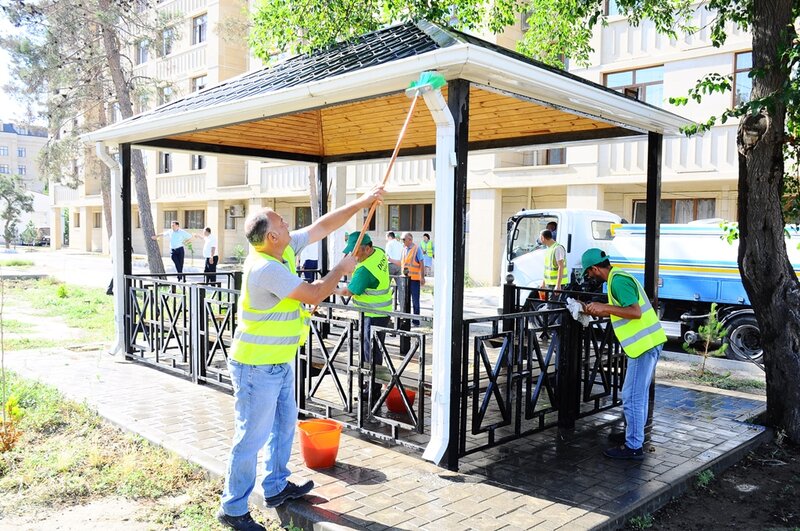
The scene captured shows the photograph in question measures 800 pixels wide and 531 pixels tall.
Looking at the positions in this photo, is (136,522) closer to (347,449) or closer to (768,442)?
(347,449)

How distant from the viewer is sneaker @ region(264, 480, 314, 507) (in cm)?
413

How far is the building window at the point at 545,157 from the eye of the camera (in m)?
18.3

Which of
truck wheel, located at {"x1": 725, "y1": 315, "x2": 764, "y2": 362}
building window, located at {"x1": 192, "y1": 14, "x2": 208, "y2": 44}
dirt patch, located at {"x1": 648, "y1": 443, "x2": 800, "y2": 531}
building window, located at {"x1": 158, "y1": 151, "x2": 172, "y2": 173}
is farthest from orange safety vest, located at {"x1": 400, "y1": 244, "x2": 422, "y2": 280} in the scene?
building window, located at {"x1": 158, "y1": 151, "x2": 172, "y2": 173}

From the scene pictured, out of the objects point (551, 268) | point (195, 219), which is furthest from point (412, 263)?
point (195, 219)

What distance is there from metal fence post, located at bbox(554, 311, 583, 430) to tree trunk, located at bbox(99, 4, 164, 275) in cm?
1285

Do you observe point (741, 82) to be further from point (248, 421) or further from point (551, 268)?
point (248, 421)

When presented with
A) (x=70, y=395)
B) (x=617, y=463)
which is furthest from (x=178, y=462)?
(x=617, y=463)

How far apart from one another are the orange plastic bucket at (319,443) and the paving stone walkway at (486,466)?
8cm

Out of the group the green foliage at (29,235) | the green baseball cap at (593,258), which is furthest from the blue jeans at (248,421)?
the green foliage at (29,235)

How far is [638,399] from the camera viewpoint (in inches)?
201

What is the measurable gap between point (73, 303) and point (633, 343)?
13175 mm

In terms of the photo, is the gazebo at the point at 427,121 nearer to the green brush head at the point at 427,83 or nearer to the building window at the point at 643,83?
A: the green brush head at the point at 427,83

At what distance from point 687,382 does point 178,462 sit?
5859 millimetres

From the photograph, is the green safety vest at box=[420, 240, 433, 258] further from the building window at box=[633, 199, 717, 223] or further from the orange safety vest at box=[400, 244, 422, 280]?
the building window at box=[633, 199, 717, 223]
